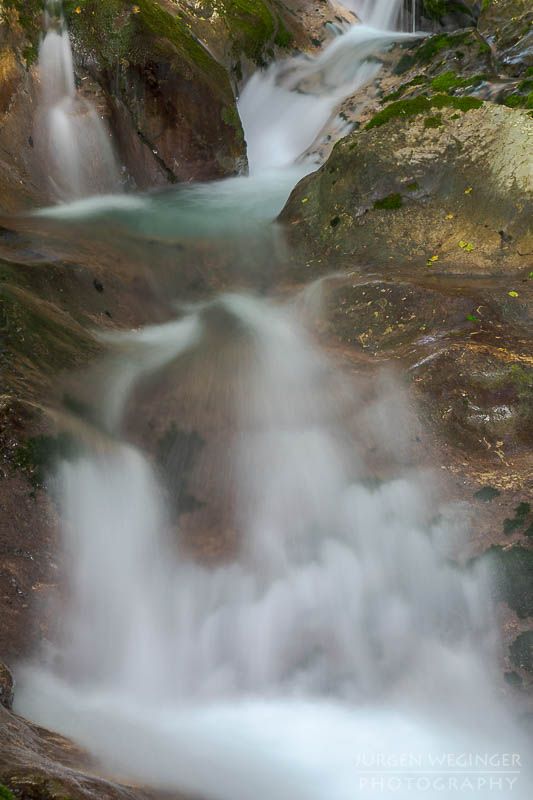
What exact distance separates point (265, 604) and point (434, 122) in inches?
236

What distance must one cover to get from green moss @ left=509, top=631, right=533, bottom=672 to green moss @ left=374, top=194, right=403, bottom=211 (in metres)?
4.91

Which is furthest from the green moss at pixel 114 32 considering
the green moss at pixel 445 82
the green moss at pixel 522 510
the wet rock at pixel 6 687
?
the wet rock at pixel 6 687

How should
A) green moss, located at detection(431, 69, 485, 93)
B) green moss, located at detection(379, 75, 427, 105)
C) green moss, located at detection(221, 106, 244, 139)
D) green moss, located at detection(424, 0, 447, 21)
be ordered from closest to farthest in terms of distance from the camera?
green moss, located at detection(431, 69, 485, 93), green moss, located at detection(221, 106, 244, 139), green moss, located at detection(379, 75, 427, 105), green moss, located at detection(424, 0, 447, 21)

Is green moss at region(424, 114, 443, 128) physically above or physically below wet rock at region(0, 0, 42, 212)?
above

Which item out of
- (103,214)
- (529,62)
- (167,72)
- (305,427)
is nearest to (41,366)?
(305,427)

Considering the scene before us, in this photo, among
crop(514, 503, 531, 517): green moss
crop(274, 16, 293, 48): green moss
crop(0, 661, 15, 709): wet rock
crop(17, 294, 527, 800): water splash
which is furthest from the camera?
crop(274, 16, 293, 48): green moss

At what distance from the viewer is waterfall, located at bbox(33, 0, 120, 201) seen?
878 cm

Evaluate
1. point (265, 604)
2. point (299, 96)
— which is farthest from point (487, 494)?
point (299, 96)

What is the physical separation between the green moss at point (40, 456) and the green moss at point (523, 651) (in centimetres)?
349

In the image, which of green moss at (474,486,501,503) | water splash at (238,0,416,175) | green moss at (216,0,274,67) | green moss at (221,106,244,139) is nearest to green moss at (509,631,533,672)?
green moss at (474,486,501,503)

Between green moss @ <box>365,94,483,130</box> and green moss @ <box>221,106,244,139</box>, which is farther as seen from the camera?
green moss @ <box>221,106,244,139</box>

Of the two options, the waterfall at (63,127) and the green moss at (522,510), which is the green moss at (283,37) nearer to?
the waterfall at (63,127)

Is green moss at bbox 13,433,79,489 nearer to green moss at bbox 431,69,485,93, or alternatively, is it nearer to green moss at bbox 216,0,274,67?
green moss at bbox 431,69,485,93

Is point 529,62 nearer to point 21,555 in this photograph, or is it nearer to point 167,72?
point 167,72
